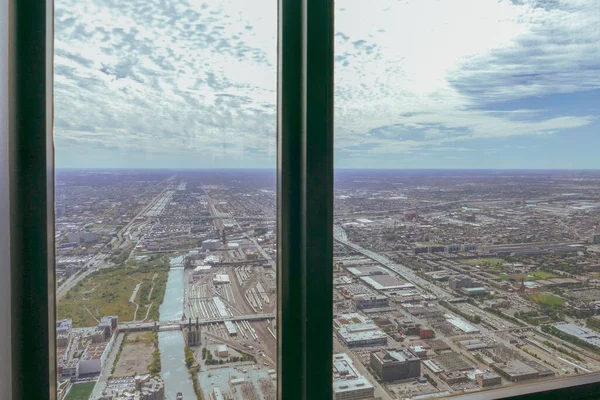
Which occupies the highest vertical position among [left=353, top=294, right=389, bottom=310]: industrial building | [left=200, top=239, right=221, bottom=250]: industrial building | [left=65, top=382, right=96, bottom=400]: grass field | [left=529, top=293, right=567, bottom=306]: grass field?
[left=200, top=239, right=221, bottom=250]: industrial building

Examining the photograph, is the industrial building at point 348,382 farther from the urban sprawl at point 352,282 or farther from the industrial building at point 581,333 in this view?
the industrial building at point 581,333

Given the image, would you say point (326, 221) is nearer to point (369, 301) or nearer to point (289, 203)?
point (289, 203)

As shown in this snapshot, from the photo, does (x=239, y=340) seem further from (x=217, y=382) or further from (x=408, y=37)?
(x=408, y=37)

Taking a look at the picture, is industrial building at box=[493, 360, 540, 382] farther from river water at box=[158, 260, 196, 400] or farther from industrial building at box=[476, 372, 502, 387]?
river water at box=[158, 260, 196, 400]

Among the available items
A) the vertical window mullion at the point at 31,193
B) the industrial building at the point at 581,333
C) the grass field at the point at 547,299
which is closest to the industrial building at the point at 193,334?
the vertical window mullion at the point at 31,193

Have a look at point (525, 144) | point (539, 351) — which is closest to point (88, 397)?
point (539, 351)

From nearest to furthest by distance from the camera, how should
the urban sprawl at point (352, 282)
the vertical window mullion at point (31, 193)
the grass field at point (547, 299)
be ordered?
the vertical window mullion at point (31, 193) < the urban sprawl at point (352, 282) < the grass field at point (547, 299)

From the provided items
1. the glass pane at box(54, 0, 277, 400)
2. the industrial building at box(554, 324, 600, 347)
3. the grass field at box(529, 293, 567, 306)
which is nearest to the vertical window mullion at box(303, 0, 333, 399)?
the glass pane at box(54, 0, 277, 400)
